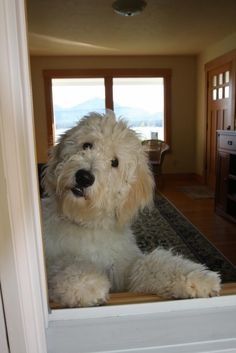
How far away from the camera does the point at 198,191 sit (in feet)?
16.8

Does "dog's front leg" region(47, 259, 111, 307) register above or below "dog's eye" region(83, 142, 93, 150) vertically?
below

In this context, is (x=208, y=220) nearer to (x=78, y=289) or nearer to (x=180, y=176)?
(x=180, y=176)

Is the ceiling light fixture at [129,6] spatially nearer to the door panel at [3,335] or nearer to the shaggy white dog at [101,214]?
the shaggy white dog at [101,214]

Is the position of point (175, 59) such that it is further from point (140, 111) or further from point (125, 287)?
point (125, 287)

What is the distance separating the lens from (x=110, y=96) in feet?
19.3

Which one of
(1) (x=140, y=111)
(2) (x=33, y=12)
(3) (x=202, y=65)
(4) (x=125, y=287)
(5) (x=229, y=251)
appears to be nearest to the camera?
(4) (x=125, y=287)

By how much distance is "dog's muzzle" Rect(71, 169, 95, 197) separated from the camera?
1.10m

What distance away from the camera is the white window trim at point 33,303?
0.57 m

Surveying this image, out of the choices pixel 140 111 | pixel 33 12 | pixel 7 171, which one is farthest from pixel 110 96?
pixel 7 171

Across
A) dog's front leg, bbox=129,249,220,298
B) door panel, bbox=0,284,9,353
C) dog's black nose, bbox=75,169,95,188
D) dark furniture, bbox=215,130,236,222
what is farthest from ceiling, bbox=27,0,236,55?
door panel, bbox=0,284,9,353

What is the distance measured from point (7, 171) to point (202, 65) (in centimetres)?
576

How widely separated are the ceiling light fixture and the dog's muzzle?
2.67 meters

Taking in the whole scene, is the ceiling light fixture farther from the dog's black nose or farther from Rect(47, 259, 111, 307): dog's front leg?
Rect(47, 259, 111, 307): dog's front leg

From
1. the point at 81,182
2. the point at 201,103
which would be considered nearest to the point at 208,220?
the point at 81,182
